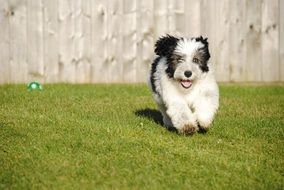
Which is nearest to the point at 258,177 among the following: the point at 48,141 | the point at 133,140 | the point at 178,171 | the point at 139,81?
the point at 178,171

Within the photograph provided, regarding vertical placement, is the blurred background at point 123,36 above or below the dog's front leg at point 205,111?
above

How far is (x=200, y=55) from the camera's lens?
7.25 m

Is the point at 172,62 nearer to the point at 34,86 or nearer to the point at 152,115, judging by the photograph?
the point at 152,115

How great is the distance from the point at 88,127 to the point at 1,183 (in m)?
2.37

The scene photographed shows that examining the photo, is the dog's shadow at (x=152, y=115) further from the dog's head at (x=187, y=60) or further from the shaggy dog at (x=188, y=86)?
the dog's head at (x=187, y=60)

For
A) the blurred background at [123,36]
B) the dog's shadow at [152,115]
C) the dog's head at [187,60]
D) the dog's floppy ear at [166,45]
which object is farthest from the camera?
the blurred background at [123,36]

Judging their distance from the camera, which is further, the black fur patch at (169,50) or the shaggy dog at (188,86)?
the black fur patch at (169,50)

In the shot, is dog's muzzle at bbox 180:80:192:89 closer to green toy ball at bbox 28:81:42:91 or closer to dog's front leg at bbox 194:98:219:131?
dog's front leg at bbox 194:98:219:131

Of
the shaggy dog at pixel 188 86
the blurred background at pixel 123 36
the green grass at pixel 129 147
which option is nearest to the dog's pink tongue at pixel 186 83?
the shaggy dog at pixel 188 86

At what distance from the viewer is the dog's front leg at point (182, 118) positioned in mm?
7172

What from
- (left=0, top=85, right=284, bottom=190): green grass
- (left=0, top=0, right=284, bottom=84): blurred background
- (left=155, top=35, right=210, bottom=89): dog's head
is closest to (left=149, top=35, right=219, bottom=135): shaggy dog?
(left=155, top=35, right=210, bottom=89): dog's head

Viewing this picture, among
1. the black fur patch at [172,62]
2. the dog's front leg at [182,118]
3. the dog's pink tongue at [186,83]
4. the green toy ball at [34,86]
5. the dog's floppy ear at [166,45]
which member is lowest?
the dog's front leg at [182,118]

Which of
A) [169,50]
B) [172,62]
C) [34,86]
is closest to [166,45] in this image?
[169,50]

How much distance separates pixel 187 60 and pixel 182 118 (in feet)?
2.10
